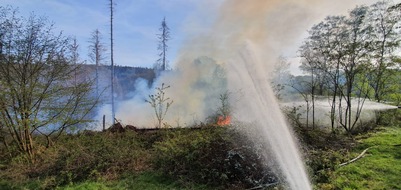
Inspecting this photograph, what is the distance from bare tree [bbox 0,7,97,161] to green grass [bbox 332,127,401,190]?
9285 mm

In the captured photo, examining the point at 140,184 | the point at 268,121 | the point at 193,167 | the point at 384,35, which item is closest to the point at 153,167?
the point at 140,184

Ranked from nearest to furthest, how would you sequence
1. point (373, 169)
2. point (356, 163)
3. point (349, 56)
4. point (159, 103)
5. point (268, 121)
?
1. point (373, 169)
2. point (356, 163)
3. point (268, 121)
4. point (349, 56)
5. point (159, 103)

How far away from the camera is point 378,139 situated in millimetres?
10648

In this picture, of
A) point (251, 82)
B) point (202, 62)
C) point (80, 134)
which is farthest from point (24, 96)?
point (202, 62)

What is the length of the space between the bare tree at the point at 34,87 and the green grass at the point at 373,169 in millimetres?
9285

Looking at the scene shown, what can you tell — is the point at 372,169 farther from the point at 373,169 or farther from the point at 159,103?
the point at 159,103

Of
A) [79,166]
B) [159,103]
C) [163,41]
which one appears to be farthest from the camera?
[163,41]

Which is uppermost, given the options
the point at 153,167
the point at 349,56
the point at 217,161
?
the point at 349,56

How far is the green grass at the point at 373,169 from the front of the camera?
6.32 m

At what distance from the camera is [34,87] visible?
30.8ft

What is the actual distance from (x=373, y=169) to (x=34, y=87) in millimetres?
10831

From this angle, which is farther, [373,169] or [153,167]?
[153,167]

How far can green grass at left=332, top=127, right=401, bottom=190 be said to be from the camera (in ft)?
20.7

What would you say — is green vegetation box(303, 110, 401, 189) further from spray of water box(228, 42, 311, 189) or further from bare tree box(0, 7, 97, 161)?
bare tree box(0, 7, 97, 161)
